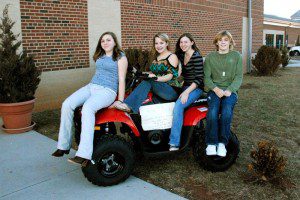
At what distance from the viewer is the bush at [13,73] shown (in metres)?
5.41

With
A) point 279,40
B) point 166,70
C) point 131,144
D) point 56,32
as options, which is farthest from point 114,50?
point 279,40

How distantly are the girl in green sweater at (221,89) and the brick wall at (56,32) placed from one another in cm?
456

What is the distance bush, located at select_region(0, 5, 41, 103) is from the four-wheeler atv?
88.3 inches

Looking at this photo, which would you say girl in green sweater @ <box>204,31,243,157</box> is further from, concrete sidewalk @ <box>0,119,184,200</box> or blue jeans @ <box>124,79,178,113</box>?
concrete sidewalk @ <box>0,119,184,200</box>

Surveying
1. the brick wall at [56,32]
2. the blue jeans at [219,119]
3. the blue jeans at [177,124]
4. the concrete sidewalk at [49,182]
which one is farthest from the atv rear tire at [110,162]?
the brick wall at [56,32]

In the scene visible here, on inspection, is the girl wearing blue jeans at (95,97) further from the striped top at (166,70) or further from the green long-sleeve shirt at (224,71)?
the green long-sleeve shirt at (224,71)

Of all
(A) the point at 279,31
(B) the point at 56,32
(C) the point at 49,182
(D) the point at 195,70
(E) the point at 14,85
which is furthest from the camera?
(A) the point at 279,31

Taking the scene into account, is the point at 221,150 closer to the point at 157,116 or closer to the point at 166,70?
the point at 157,116

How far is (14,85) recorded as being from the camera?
5473mm

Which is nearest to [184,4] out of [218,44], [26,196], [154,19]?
[154,19]

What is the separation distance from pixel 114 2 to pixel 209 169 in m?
6.18

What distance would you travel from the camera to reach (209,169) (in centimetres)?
389

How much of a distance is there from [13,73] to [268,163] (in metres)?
4.26

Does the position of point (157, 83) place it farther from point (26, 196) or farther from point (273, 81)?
point (273, 81)
